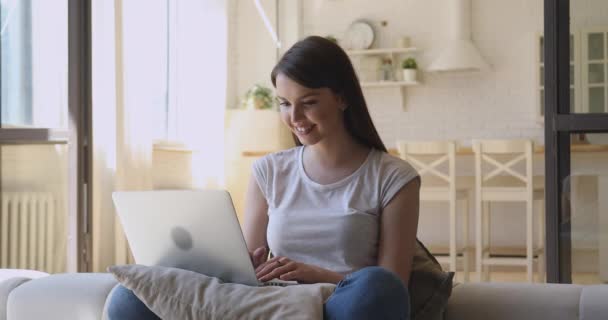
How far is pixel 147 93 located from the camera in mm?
A: 5141

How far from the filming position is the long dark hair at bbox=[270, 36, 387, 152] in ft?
5.99

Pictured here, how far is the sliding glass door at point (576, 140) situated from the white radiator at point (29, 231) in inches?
91.9

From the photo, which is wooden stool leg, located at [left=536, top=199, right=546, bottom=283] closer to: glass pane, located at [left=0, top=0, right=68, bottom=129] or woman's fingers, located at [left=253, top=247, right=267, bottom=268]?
glass pane, located at [left=0, top=0, right=68, bottom=129]

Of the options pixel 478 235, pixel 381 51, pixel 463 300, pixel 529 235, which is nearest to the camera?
pixel 463 300

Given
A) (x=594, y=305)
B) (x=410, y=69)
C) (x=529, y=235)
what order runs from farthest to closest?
(x=410, y=69), (x=529, y=235), (x=594, y=305)

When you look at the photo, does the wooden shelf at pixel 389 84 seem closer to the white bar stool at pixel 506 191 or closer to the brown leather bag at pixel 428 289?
the white bar stool at pixel 506 191

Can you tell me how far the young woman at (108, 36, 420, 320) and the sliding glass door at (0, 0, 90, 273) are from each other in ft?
6.32

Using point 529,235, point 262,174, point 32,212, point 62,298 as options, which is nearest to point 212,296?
point 62,298

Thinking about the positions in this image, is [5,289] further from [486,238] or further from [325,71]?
[486,238]

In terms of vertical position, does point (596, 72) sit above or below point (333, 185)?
above

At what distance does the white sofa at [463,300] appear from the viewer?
1.62m

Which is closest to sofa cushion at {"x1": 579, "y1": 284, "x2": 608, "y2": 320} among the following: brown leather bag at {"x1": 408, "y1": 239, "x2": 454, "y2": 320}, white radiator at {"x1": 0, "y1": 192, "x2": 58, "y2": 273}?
brown leather bag at {"x1": 408, "y1": 239, "x2": 454, "y2": 320}

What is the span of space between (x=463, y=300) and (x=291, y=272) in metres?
0.34

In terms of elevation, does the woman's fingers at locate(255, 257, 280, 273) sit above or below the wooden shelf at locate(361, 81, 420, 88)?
below
